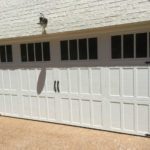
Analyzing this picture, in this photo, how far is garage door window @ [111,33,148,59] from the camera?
3.82m

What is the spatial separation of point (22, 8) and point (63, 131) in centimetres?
359

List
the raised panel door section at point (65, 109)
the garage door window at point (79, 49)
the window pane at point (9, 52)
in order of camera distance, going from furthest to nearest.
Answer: the window pane at point (9, 52)
the raised panel door section at point (65, 109)
the garage door window at point (79, 49)

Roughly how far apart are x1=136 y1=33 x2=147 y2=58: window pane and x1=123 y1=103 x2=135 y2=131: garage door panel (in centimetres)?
113

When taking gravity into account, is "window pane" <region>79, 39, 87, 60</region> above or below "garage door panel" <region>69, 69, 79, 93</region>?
above

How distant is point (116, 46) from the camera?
161 inches

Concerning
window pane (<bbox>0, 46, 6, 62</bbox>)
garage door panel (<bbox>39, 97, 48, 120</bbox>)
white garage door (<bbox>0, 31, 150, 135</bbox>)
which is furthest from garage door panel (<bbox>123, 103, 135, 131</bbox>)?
window pane (<bbox>0, 46, 6, 62</bbox>)

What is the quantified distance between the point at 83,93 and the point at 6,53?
9.33ft

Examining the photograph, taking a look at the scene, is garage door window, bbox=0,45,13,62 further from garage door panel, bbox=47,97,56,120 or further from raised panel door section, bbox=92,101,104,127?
raised panel door section, bbox=92,101,104,127

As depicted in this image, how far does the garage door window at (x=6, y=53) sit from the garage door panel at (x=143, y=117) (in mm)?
3945

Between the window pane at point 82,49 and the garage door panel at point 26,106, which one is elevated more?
the window pane at point 82,49

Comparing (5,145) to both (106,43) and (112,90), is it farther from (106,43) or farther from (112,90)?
(106,43)

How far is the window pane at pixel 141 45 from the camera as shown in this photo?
12.4 feet

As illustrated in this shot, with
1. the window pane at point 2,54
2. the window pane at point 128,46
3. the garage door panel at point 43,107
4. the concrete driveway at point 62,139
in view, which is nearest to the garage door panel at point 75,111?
the concrete driveway at point 62,139

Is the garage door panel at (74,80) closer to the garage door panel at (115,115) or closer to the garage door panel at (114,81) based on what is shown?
the garage door panel at (114,81)
